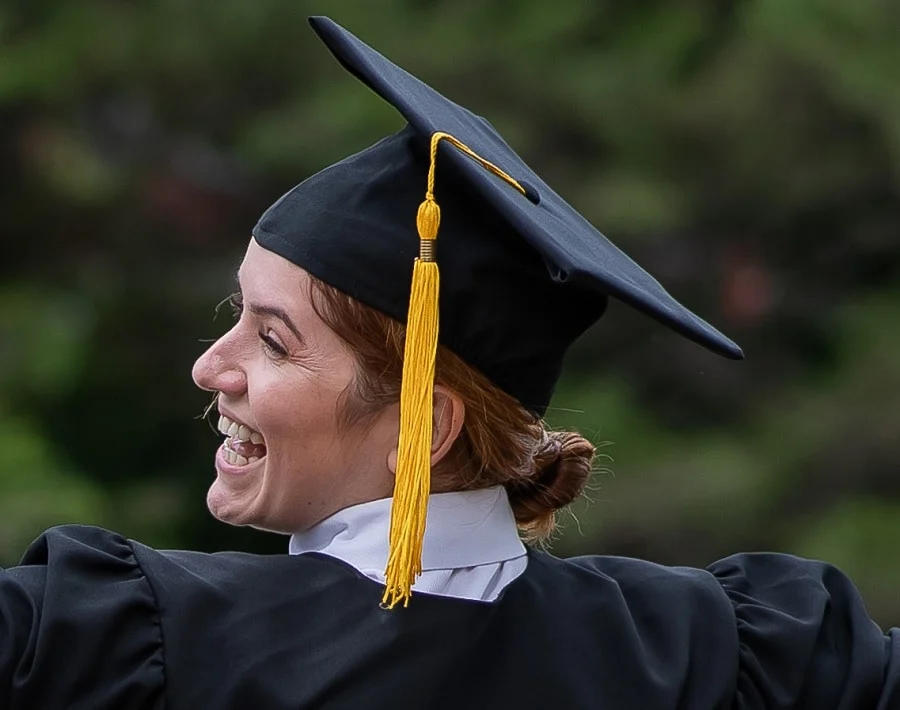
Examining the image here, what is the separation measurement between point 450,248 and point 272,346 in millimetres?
187

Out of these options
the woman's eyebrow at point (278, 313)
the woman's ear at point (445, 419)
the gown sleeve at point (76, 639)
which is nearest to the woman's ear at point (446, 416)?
the woman's ear at point (445, 419)

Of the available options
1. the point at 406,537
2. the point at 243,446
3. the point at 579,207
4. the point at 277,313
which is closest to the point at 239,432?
the point at 243,446

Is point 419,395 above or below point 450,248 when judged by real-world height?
below

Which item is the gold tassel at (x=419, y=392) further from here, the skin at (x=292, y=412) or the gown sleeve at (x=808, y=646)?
the gown sleeve at (x=808, y=646)

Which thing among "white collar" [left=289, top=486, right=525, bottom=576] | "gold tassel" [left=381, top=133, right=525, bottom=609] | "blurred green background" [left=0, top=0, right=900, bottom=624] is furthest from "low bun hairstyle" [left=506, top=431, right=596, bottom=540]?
"blurred green background" [left=0, top=0, right=900, bottom=624]

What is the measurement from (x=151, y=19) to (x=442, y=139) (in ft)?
15.1

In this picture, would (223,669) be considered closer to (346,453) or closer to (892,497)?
(346,453)

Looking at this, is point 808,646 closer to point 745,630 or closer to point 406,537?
point 745,630

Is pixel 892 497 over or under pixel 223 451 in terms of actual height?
under

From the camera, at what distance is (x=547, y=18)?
20.2 feet

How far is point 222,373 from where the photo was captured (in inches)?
63.5

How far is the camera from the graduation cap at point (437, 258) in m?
1.51

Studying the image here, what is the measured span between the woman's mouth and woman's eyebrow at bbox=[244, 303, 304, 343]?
0.11 m

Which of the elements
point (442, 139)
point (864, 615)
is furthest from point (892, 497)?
point (442, 139)
